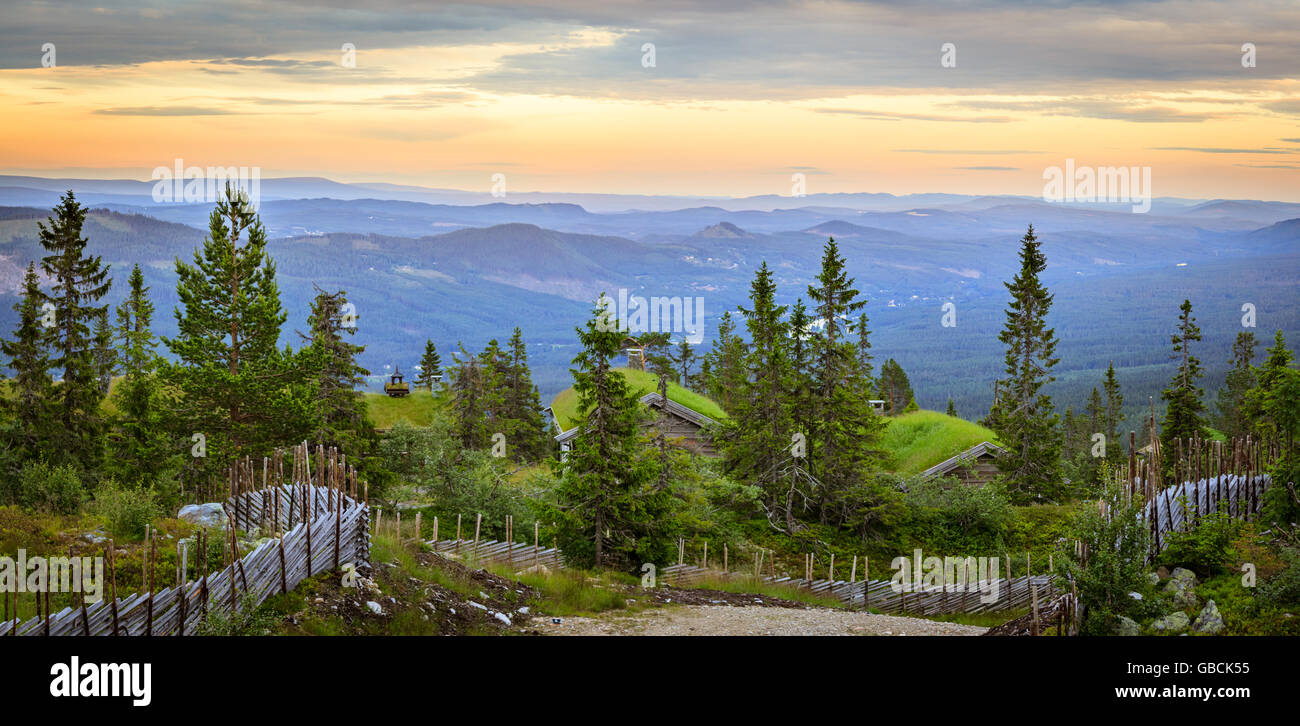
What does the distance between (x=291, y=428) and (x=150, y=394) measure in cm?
724

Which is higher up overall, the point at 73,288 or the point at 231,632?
the point at 73,288

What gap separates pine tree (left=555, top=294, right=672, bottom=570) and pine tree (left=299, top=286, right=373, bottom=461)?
42.6 feet

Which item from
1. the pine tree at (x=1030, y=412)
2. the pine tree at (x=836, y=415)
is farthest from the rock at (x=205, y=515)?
the pine tree at (x=1030, y=412)

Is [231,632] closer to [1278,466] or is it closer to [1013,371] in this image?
[1278,466]

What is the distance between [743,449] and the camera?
41.3 meters

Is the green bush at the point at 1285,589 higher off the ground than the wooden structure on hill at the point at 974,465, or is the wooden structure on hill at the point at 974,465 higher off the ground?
the green bush at the point at 1285,589

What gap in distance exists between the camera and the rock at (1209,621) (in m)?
17.1

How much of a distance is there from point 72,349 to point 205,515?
29464 mm

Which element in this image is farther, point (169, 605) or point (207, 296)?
point (207, 296)

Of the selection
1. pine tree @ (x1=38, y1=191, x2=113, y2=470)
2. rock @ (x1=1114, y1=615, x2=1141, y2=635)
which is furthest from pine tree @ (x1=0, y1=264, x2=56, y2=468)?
rock @ (x1=1114, y1=615, x2=1141, y2=635)

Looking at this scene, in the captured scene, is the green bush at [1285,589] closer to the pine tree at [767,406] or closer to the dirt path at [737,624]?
the dirt path at [737,624]

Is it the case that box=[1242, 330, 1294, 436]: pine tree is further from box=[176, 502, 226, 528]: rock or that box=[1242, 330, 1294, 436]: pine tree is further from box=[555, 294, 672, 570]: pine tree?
box=[176, 502, 226, 528]: rock

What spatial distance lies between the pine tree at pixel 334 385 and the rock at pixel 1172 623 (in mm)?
29420
